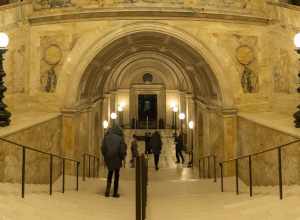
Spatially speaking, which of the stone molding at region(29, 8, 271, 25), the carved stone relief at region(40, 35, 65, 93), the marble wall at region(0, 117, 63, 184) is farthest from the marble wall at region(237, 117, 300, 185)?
the carved stone relief at region(40, 35, 65, 93)

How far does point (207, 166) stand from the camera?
13352 millimetres

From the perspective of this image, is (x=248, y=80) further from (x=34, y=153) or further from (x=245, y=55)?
(x=34, y=153)

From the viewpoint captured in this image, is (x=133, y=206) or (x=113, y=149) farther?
(x=113, y=149)

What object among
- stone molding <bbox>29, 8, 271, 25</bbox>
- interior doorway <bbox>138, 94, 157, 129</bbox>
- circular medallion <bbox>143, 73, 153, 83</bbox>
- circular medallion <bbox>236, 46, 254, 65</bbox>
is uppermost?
circular medallion <bbox>143, 73, 153, 83</bbox>

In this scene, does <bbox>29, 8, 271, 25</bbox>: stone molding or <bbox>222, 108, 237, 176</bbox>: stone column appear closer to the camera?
<bbox>29, 8, 271, 25</bbox>: stone molding

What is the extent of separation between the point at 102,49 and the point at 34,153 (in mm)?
4070

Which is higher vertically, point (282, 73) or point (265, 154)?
point (282, 73)

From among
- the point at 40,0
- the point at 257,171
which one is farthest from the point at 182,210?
the point at 40,0

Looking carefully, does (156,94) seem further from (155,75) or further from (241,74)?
(241,74)

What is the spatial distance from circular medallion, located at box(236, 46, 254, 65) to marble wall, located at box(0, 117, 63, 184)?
5.72m

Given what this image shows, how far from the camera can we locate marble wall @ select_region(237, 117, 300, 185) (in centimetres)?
711

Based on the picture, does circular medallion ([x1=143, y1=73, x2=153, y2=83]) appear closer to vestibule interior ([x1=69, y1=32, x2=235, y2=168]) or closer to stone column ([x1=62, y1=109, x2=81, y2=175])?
vestibule interior ([x1=69, y1=32, x2=235, y2=168])

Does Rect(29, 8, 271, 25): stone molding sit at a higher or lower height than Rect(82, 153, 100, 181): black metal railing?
higher

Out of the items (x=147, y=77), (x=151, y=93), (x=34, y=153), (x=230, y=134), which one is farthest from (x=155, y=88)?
(x=34, y=153)
